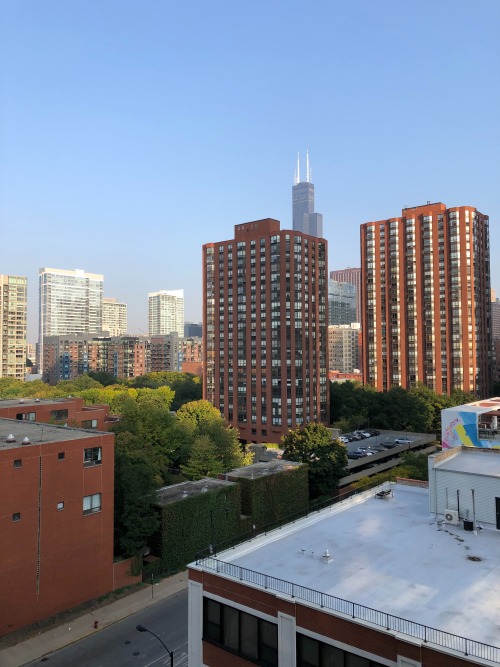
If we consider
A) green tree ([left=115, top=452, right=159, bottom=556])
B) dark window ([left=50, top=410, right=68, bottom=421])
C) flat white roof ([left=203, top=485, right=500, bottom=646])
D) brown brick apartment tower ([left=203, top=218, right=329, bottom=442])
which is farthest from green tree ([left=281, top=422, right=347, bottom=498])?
brown brick apartment tower ([left=203, top=218, right=329, bottom=442])

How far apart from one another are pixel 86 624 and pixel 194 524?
42.4 ft

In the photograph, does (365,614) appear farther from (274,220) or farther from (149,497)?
(274,220)

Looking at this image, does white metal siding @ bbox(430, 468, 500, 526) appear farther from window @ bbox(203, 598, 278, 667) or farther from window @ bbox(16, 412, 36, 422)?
window @ bbox(16, 412, 36, 422)

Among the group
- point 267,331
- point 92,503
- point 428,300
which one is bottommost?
point 92,503

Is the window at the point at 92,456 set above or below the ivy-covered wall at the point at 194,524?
above

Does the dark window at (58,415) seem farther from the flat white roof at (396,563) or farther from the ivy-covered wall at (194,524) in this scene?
the flat white roof at (396,563)

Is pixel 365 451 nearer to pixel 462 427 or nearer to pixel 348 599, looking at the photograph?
pixel 462 427

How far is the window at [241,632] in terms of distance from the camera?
1911 centimetres

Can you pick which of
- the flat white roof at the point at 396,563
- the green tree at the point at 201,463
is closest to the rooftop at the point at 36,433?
the flat white roof at the point at 396,563

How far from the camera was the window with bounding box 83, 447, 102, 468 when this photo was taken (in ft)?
131

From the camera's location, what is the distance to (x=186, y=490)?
49.9 m

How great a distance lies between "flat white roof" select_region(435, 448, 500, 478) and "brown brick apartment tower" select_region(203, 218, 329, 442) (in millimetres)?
77945

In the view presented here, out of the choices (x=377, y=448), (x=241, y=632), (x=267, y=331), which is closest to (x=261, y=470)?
(x=241, y=632)

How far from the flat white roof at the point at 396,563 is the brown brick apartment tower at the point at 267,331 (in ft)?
279
